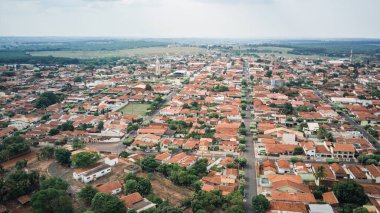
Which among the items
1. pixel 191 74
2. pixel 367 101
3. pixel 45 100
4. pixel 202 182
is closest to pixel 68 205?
pixel 202 182

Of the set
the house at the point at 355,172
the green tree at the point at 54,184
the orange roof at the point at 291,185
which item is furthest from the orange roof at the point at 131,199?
the house at the point at 355,172

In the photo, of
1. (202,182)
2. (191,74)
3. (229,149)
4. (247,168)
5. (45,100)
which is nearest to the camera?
(202,182)

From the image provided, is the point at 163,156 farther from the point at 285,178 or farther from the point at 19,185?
the point at 19,185

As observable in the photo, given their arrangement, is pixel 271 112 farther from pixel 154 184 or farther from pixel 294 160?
pixel 154 184

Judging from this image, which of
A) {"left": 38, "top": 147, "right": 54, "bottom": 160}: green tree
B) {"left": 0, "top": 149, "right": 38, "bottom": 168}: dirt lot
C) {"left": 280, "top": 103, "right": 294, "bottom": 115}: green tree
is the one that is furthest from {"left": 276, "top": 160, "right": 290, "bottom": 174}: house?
{"left": 0, "top": 149, "right": 38, "bottom": 168}: dirt lot

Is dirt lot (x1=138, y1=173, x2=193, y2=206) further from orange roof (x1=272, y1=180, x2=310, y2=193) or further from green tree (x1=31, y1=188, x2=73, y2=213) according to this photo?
orange roof (x1=272, y1=180, x2=310, y2=193)
